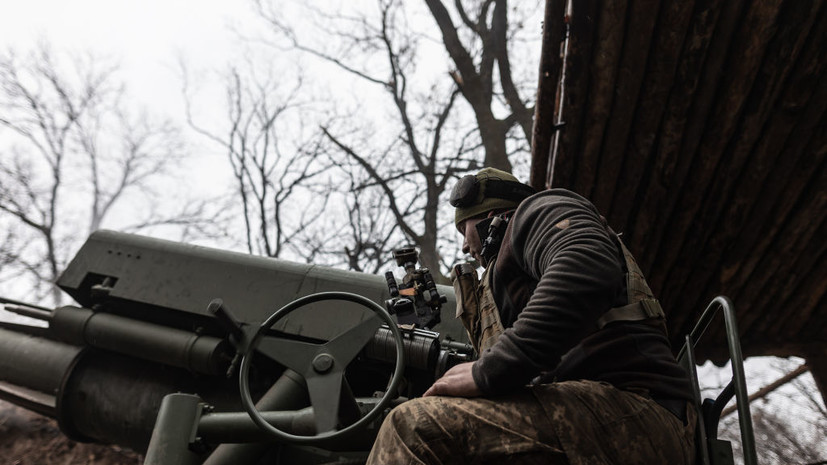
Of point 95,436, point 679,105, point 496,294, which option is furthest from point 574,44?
point 95,436

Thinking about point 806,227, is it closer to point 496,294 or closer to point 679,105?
point 679,105

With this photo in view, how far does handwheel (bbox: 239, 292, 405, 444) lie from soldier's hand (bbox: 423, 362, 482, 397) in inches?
19.6

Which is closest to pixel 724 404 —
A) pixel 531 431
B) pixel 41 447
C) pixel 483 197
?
pixel 531 431

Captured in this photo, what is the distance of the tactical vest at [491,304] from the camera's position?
178cm

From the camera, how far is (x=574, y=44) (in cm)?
291

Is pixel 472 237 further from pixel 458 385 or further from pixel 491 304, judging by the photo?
pixel 458 385

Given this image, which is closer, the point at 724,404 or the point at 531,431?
the point at 531,431

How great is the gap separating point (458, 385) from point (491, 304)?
68 cm

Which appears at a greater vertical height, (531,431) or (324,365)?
(531,431)

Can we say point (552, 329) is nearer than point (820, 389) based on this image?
Yes

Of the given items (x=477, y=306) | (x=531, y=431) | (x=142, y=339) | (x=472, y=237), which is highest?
(x=472, y=237)

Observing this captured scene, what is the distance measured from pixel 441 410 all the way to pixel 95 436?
444 centimetres

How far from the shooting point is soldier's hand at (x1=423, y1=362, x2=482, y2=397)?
5.24 feet

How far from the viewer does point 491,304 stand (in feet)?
7.41
